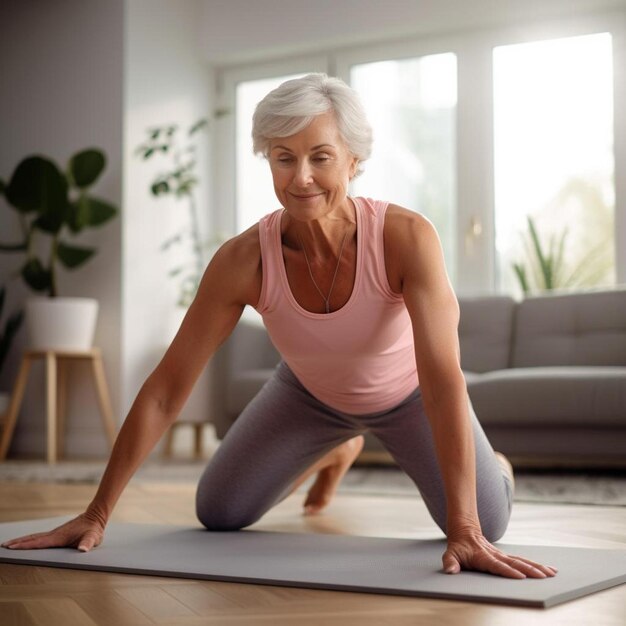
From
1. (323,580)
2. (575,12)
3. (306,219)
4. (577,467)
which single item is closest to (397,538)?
(323,580)

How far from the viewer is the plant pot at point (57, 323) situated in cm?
465

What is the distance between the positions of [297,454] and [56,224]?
2.98 meters

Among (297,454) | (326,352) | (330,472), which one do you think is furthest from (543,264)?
(326,352)

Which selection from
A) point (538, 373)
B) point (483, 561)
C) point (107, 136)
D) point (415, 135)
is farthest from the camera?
point (415, 135)

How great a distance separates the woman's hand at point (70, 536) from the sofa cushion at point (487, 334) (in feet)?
9.23

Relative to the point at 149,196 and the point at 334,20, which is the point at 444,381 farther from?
the point at 334,20

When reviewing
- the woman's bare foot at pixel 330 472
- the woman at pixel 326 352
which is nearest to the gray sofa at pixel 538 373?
the woman's bare foot at pixel 330 472

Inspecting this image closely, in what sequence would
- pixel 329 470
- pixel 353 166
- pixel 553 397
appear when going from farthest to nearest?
pixel 553 397 → pixel 329 470 → pixel 353 166

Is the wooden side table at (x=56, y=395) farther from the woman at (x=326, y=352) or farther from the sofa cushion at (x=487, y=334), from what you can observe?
the woman at (x=326, y=352)

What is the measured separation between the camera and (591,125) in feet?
16.4

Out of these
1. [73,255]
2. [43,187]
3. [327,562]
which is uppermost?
[43,187]

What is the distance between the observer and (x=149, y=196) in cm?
522

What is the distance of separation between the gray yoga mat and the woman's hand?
0.6 inches

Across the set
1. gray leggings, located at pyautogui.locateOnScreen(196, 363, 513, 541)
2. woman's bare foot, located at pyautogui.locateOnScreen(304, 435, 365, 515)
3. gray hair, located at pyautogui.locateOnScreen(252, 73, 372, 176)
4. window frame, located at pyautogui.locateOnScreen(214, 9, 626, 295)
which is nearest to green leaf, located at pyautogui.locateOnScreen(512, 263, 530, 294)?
window frame, located at pyautogui.locateOnScreen(214, 9, 626, 295)
